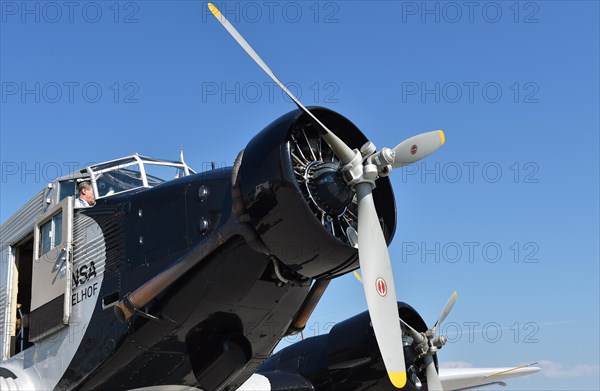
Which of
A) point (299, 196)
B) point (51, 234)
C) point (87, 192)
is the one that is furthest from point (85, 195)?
point (299, 196)

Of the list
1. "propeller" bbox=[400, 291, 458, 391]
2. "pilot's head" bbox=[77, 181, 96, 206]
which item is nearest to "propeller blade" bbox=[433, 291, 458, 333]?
"propeller" bbox=[400, 291, 458, 391]

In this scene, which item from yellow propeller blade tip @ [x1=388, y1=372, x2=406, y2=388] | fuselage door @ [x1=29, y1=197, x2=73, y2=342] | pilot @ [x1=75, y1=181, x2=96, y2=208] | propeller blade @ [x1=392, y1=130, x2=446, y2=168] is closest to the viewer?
yellow propeller blade tip @ [x1=388, y1=372, x2=406, y2=388]

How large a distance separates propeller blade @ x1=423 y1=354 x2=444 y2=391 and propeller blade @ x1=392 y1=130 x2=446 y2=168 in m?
6.19

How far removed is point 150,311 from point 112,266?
3.79ft

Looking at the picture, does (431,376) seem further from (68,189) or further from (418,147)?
(68,189)

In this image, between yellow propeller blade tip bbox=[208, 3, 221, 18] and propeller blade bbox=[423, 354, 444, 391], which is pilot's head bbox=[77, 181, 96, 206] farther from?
propeller blade bbox=[423, 354, 444, 391]

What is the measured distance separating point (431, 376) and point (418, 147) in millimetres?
6329

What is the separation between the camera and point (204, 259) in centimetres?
884

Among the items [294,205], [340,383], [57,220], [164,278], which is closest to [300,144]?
[294,205]

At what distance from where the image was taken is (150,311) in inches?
364

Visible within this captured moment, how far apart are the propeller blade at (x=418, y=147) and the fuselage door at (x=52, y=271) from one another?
5.28 metres

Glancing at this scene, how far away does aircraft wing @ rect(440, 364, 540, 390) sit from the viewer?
1461 cm

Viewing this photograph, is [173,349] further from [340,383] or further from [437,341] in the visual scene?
[437,341]

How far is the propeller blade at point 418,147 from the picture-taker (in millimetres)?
8352
